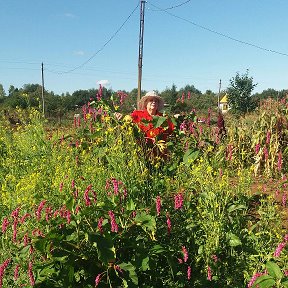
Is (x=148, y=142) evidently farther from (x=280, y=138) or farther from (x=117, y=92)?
(x=280, y=138)

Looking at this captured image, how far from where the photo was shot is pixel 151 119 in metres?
4.93

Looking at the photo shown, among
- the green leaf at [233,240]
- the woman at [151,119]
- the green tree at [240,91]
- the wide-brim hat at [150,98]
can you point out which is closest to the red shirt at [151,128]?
the woman at [151,119]

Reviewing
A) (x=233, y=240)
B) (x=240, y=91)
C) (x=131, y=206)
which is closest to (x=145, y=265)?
(x=131, y=206)

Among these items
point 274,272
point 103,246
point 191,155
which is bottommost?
point 274,272

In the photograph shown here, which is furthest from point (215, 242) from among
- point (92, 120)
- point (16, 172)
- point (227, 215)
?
point (92, 120)

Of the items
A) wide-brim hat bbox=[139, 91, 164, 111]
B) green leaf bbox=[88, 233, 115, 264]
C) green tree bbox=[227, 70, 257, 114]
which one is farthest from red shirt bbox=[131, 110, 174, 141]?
green tree bbox=[227, 70, 257, 114]

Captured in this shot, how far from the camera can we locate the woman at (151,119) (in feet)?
15.5

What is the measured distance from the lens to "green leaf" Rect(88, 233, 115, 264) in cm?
201

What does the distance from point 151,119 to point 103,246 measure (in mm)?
3047

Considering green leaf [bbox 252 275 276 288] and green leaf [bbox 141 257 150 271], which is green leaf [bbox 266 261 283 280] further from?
green leaf [bbox 141 257 150 271]

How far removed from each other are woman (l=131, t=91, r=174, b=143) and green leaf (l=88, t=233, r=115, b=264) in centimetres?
250

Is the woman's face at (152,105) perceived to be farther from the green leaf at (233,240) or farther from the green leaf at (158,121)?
the green leaf at (233,240)

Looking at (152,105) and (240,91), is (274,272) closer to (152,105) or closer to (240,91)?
(152,105)

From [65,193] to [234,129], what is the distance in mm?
4027
